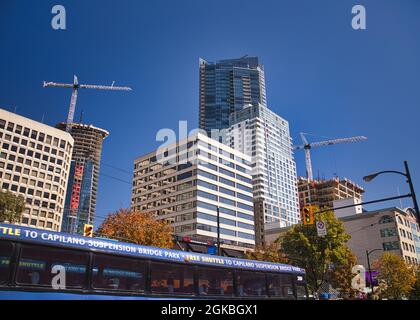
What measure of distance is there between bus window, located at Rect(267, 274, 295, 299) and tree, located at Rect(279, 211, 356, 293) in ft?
87.9

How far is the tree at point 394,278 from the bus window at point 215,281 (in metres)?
51.5

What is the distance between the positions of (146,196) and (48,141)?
32.3m

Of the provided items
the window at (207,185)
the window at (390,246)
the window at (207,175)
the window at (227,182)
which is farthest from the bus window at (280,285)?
the window at (227,182)

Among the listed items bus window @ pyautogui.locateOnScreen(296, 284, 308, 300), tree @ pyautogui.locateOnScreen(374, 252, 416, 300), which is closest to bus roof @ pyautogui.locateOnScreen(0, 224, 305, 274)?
bus window @ pyautogui.locateOnScreen(296, 284, 308, 300)

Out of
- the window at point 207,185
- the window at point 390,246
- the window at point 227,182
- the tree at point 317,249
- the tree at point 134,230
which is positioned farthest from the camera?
the window at point 227,182

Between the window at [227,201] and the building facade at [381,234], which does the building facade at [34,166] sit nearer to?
the window at [227,201]

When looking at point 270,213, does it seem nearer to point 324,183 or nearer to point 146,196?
point 324,183

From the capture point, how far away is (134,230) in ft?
130

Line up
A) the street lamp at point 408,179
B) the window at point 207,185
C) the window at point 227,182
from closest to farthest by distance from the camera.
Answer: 1. the street lamp at point 408,179
2. the window at point 207,185
3. the window at point 227,182

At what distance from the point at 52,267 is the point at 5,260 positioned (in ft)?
4.11

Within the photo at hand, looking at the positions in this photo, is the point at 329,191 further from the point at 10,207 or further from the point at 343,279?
the point at 10,207

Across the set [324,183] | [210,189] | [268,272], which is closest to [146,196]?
[210,189]

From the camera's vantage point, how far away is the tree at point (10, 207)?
4394cm
